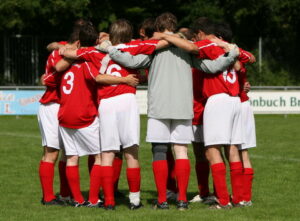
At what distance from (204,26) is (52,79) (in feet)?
6.09

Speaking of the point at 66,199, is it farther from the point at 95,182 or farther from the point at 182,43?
the point at 182,43

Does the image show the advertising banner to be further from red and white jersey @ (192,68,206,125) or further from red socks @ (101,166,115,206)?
red socks @ (101,166,115,206)

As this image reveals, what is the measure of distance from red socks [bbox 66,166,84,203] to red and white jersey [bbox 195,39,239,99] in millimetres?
1707

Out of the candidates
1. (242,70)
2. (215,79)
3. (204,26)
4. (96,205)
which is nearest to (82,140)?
(96,205)

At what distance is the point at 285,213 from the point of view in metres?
8.36

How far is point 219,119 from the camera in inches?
336

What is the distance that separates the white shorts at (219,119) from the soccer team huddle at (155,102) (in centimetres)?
1

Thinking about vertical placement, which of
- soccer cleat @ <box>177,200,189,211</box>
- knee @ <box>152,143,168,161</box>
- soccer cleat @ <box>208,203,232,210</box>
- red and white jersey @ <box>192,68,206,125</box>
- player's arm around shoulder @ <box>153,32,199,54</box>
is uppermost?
player's arm around shoulder @ <box>153,32,199,54</box>

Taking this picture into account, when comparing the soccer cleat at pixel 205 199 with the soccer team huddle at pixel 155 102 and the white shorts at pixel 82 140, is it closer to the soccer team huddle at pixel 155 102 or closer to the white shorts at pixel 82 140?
the soccer team huddle at pixel 155 102

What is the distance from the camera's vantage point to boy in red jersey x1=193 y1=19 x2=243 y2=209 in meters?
8.53

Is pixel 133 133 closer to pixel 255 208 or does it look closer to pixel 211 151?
pixel 211 151

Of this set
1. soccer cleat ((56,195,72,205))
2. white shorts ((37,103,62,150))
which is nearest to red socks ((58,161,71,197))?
soccer cleat ((56,195,72,205))

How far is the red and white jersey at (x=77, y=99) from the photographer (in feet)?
28.7

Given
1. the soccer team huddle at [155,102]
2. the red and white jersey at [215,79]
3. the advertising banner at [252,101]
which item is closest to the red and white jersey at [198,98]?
the soccer team huddle at [155,102]
